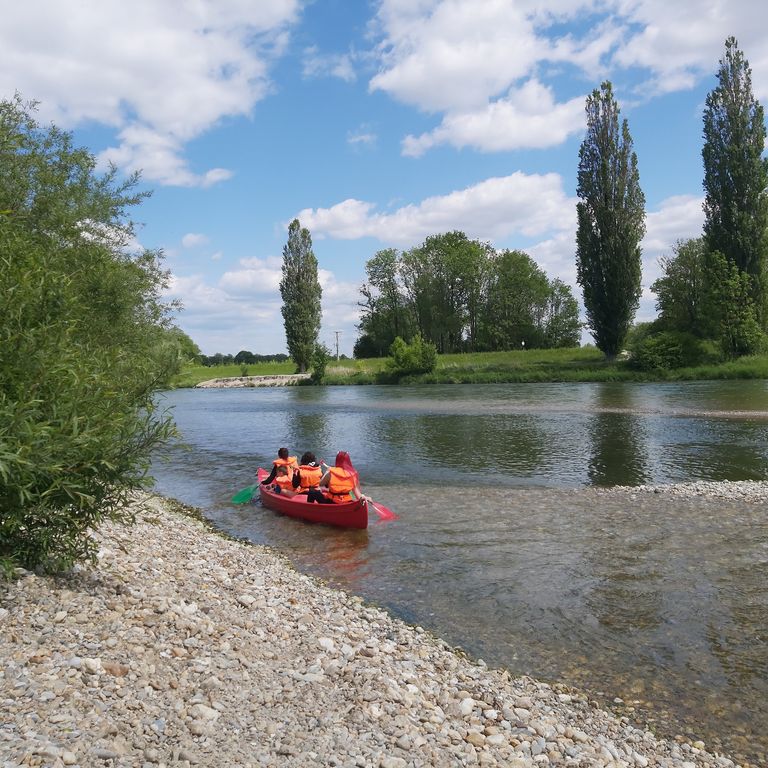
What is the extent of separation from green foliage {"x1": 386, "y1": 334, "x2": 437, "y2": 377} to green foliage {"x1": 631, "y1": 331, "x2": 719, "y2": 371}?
20242 millimetres

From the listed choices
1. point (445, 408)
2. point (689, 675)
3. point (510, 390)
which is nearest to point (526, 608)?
point (689, 675)

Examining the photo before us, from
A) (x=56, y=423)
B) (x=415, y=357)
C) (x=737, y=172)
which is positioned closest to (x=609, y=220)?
(x=737, y=172)

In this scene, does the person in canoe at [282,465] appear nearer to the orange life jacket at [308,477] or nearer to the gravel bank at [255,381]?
the orange life jacket at [308,477]

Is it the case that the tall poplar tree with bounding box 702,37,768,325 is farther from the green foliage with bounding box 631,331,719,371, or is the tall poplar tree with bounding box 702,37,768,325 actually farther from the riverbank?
the riverbank

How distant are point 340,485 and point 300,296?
2629 inches

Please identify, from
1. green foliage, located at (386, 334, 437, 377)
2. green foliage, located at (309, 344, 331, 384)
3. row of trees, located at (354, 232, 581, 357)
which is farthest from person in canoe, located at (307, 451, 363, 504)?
row of trees, located at (354, 232, 581, 357)

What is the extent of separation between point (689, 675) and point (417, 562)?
191 inches

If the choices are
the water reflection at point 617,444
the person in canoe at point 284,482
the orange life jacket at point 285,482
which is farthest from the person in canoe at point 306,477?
the water reflection at point 617,444

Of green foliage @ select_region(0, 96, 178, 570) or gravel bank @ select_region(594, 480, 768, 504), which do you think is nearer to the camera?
green foliage @ select_region(0, 96, 178, 570)

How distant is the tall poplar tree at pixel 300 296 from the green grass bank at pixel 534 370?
4.84m

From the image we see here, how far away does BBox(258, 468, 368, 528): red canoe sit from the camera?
12915 millimetres

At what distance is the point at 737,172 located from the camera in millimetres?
50125

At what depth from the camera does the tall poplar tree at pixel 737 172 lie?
1970 inches

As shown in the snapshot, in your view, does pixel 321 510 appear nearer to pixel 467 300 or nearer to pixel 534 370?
pixel 534 370
